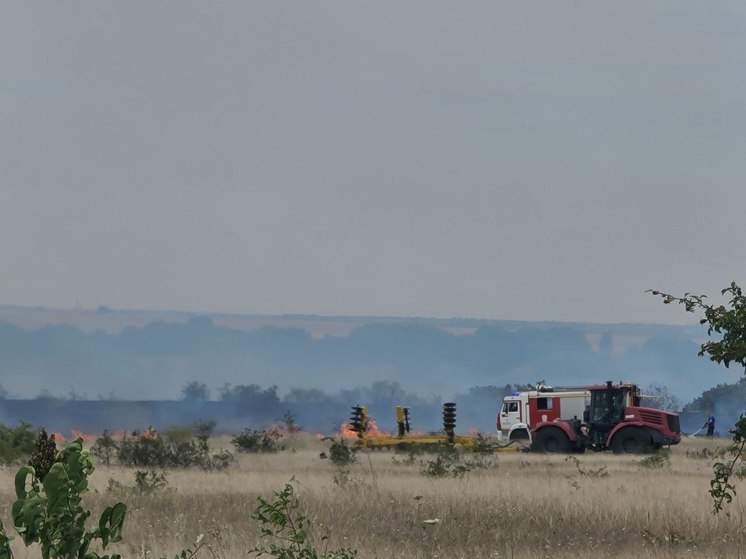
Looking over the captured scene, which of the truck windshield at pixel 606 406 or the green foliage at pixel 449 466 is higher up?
the truck windshield at pixel 606 406

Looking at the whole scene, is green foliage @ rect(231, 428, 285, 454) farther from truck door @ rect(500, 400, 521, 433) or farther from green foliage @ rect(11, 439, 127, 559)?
green foliage @ rect(11, 439, 127, 559)

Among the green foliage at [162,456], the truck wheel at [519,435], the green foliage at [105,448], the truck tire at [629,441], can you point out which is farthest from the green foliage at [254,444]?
the truck tire at [629,441]

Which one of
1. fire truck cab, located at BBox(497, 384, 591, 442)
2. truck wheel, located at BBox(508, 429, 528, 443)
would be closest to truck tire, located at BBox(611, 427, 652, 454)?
fire truck cab, located at BBox(497, 384, 591, 442)

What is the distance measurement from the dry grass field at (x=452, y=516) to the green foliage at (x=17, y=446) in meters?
6.42

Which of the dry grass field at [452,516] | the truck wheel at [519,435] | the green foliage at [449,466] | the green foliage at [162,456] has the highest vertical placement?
the truck wheel at [519,435]

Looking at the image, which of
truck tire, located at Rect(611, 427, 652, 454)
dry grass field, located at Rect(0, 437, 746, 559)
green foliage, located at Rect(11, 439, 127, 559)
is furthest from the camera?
truck tire, located at Rect(611, 427, 652, 454)

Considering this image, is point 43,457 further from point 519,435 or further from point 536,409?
point 519,435

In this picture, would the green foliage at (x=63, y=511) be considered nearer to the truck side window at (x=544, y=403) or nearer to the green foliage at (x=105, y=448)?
the green foliage at (x=105, y=448)

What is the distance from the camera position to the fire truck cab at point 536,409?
5000 cm

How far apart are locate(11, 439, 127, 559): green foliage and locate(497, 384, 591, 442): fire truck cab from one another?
4381 centimetres

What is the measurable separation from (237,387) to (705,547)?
4066 inches

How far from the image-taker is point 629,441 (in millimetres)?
46938

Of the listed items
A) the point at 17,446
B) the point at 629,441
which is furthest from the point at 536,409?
the point at 17,446

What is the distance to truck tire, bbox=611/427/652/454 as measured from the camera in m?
46.3
